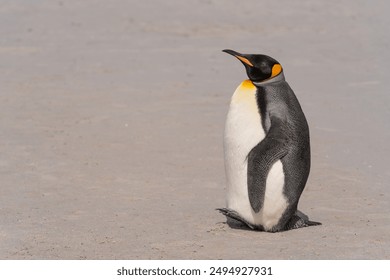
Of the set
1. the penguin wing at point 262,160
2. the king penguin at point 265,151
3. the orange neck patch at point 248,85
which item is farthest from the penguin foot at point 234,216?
the orange neck patch at point 248,85

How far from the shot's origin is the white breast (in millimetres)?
6023

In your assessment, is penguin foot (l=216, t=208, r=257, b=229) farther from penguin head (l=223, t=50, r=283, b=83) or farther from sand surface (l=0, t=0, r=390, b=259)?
penguin head (l=223, t=50, r=283, b=83)

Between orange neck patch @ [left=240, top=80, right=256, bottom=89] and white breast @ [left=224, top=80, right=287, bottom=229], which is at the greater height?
orange neck patch @ [left=240, top=80, right=256, bottom=89]

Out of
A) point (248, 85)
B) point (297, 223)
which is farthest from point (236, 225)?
point (248, 85)

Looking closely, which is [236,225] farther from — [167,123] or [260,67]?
[167,123]

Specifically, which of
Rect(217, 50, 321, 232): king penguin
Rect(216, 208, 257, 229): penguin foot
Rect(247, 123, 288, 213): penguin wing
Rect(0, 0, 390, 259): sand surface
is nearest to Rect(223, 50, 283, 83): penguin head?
Rect(217, 50, 321, 232): king penguin

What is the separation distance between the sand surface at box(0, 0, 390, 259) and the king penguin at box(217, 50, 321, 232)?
0.52ft

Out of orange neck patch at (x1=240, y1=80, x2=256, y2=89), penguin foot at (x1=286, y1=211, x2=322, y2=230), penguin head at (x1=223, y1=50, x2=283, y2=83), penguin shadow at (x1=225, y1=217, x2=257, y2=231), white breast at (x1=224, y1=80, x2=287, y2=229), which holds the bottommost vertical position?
A: penguin shadow at (x1=225, y1=217, x2=257, y2=231)

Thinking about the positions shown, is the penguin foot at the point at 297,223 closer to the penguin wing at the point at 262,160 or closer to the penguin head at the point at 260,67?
the penguin wing at the point at 262,160

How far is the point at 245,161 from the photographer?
6.05 m

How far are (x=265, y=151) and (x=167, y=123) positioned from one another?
4.36 metres

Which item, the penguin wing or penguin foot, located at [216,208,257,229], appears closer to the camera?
the penguin wing

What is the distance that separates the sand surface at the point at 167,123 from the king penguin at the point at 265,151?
0.52ft

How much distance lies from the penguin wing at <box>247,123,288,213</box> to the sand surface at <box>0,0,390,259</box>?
10.1 inches
